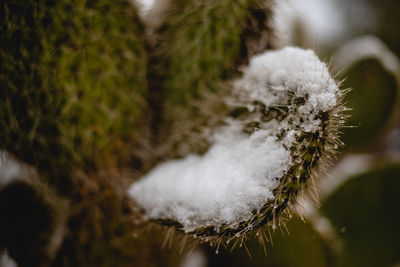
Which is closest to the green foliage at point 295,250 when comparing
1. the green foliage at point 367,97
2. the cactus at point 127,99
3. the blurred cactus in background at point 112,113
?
the blurred cactus in background at point 112,113

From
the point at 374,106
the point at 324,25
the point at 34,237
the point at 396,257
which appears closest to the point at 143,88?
the point at 34,237

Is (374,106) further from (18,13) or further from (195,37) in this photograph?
(18,13)

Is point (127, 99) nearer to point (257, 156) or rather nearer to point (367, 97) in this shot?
point (257, 156)

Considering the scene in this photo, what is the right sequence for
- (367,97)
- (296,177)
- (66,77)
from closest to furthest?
(296,177) → (66,77) → (367,97)

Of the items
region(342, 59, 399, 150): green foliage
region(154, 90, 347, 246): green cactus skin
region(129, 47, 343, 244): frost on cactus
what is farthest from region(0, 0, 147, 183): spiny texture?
region(342, 59, 399, 150): green foliage

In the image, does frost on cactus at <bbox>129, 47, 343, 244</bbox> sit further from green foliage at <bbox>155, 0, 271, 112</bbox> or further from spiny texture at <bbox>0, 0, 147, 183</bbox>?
spiny texture at <bbox>0, 0, 147, 183</bbox>

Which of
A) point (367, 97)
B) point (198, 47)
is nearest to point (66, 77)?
point (198, 47)
